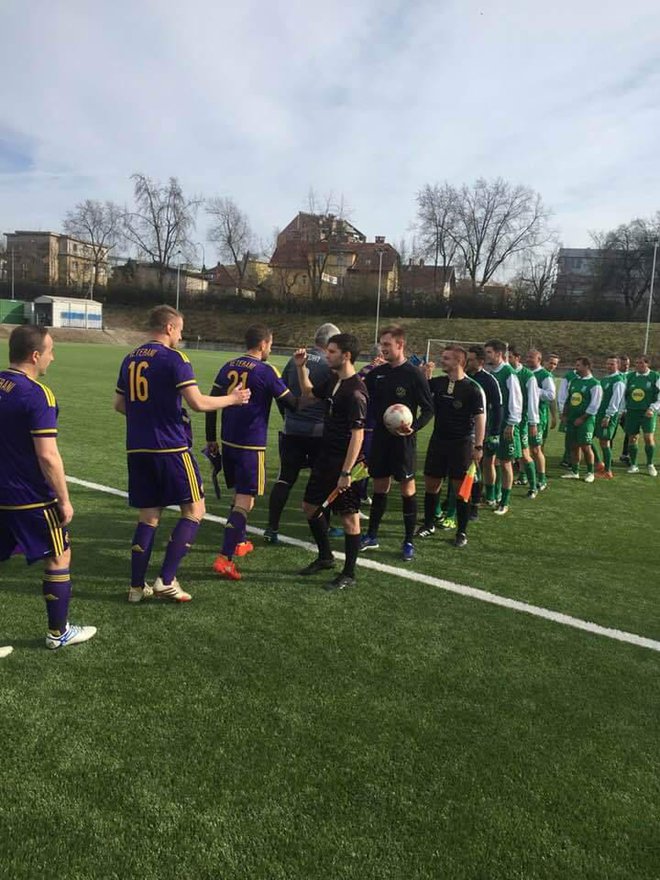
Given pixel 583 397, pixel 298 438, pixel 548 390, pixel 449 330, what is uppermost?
pixel 449 330

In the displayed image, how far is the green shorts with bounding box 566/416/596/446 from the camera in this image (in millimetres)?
9781

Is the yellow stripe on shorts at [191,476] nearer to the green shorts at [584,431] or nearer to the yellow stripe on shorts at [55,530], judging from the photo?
the yellow stripe on shorts at [55,530]

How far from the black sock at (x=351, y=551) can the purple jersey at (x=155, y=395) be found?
59.6 inches

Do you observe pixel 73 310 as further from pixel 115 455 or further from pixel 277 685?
pixel 277 685

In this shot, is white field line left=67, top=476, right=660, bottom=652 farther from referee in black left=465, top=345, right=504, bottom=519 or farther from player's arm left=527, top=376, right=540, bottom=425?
player's arm left=527, top=376, right=540, bottom=425

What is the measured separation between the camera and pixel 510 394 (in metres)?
7.39

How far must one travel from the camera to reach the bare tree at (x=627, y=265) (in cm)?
6188

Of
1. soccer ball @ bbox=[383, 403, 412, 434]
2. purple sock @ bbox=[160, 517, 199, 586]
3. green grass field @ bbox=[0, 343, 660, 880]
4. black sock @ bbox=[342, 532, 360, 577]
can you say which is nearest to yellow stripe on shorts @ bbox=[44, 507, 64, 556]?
green grass field @ bbox=[0, 343, 660, 880]

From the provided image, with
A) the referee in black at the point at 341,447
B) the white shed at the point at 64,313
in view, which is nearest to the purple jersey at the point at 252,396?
the referee in black at the point at 341,447

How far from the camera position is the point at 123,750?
278cm

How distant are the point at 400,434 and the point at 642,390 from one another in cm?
758

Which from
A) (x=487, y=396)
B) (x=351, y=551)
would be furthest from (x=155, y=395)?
(x=487, y=396)

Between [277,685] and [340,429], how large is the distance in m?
2.16

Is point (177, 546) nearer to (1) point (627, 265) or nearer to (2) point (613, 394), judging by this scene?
(2) point (613, 394)
